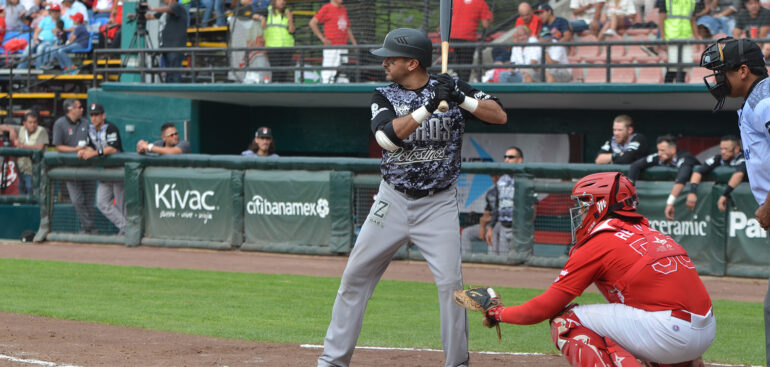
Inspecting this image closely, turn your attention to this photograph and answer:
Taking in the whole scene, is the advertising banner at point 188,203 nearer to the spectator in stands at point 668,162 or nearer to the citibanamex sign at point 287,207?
the citibanamex sign at point 287,207

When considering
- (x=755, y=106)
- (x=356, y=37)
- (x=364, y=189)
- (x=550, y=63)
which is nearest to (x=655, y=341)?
(x=755, y=106)

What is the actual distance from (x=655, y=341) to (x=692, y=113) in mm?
12784

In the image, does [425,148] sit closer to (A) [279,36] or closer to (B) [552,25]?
(B) [552,25]

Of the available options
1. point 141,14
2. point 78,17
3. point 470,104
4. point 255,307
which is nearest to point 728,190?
point 255,307

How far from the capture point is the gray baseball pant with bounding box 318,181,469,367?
5504 millimetres

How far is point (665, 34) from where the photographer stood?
47.3ft

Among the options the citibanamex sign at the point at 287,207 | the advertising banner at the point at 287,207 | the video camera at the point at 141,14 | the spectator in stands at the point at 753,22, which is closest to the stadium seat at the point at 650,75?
the spectator in stands at the point at 753,22

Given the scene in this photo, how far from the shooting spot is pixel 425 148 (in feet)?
18.4

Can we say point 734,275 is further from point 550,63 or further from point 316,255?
point 316,255

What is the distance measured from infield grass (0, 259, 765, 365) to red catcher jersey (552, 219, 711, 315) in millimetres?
2740

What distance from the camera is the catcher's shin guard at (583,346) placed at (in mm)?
4414

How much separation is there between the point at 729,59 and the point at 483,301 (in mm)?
1813

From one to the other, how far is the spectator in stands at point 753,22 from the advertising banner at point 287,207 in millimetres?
6154

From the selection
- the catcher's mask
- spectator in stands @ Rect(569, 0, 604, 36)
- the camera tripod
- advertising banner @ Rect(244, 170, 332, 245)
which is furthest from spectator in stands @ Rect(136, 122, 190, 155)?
the catcher's mask
